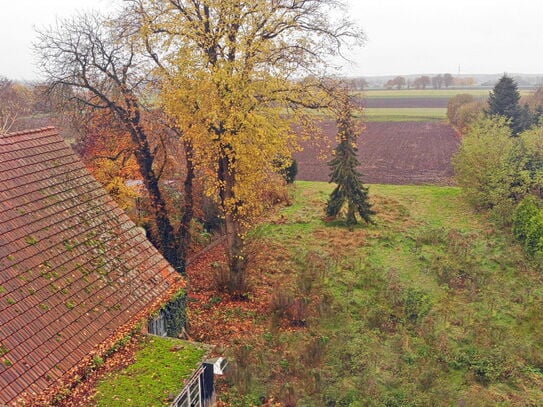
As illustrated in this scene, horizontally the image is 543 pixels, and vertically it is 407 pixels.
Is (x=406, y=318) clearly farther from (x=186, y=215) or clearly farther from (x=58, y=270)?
(x=58, y=270)

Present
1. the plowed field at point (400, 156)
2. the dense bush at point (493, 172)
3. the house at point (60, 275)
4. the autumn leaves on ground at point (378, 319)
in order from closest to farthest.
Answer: the house at point (60, 275)
the autumn leaves on ground at point (378, 319)
the dense bush at point (493, 172)
the plowed field at point (400, 156)

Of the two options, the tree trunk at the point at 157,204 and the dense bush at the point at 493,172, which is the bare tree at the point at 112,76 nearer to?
the tree trunk at the point at 157,204

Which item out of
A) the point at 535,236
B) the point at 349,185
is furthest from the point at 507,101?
the point at 349,185

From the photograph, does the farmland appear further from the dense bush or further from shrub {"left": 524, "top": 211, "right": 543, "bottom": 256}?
shrub {"left": 524, "top": 211, "right": 543, "bottom": 256}

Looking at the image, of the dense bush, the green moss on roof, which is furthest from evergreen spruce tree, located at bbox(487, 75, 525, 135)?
the green moss on roof

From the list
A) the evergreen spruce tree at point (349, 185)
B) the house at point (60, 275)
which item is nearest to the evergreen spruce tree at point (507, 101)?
the evergreen spruce tree at point (349, 185)

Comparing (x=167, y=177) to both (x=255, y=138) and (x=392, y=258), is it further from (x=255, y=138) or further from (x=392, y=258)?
(x=392, y=258)
